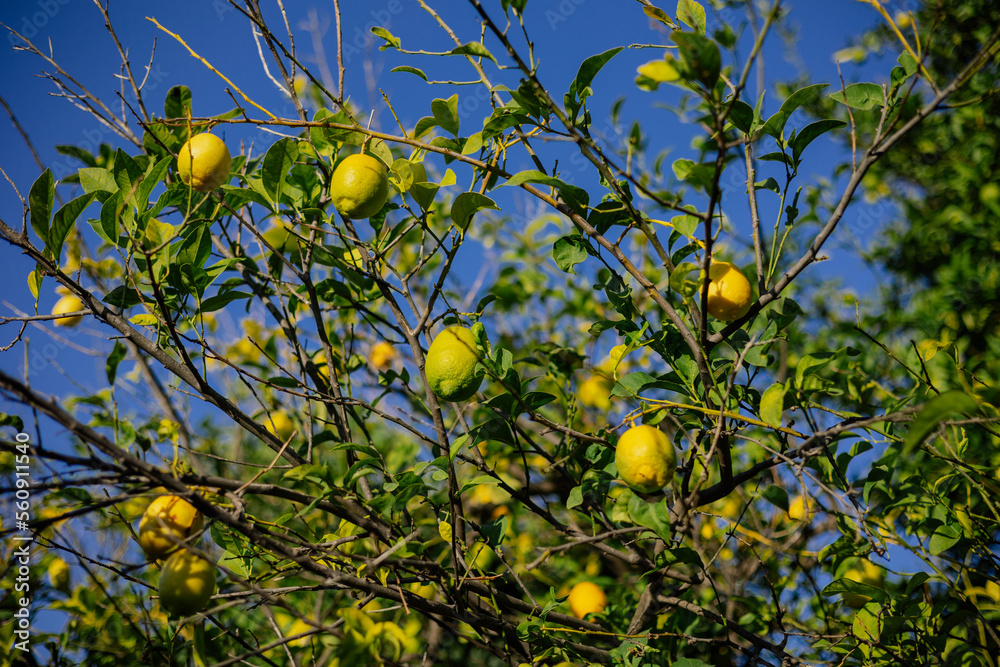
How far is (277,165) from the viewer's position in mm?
1070

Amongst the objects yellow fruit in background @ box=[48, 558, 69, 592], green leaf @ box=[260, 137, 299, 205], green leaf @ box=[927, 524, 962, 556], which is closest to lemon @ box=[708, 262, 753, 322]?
green leaf @ box=[927, 524, 962, 556]

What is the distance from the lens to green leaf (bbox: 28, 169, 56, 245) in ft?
3.09

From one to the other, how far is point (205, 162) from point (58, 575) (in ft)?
4.89

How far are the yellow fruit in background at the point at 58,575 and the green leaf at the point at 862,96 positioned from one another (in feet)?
7.56

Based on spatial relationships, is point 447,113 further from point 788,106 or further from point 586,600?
point 586,600

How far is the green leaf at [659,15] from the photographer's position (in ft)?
3.32

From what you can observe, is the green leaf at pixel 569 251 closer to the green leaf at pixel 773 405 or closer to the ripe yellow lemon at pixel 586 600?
the green leaf at pixel 773 405

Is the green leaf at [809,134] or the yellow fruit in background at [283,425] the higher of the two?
the yellow fruit in background at [283,425]

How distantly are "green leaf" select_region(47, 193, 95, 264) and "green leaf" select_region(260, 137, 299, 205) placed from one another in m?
0.28

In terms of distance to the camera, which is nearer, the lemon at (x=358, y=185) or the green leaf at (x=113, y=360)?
the lemon at (x=358, y=185)

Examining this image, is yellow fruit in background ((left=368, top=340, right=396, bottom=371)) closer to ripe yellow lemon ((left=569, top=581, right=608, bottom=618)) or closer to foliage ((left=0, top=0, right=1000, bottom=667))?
foliage ((left=0, top=0, right=1000, bottom=667))

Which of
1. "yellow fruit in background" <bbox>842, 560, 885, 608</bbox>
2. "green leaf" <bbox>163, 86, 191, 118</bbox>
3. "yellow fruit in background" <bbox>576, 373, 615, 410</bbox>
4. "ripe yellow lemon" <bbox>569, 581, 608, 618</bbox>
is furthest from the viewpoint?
"yellow fruit in background" <bbox>576, 373, 615, 410</bbox>

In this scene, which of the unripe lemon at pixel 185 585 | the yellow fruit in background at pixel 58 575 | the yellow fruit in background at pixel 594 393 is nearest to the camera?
the unripe lemon at pixel 185 585

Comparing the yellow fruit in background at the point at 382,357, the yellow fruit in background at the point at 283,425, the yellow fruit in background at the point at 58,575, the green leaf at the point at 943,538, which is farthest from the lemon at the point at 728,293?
the yellow fruit in background at the point at 58,575
